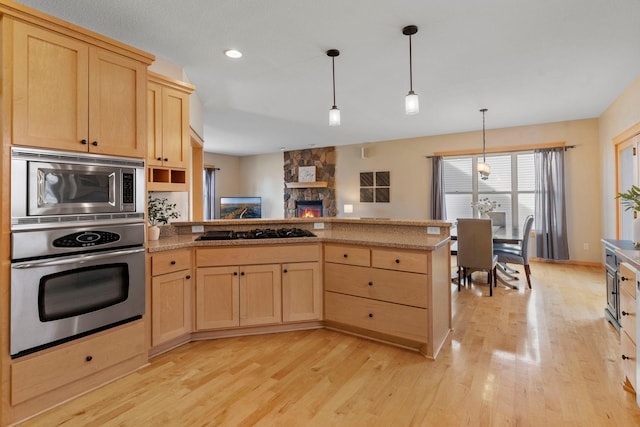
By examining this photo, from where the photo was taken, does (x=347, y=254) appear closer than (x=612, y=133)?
Yes

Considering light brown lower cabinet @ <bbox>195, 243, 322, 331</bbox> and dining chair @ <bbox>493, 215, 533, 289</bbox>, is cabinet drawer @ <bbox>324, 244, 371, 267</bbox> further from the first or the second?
Answer: dining chair @ <bbox>493, 215, 533, 289</bbox>

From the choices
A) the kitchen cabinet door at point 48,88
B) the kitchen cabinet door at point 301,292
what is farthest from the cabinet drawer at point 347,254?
the kitchen cabinet door at point 48,88

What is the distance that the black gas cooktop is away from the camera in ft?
9.23

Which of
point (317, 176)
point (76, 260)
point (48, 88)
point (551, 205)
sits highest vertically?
point (317, 176)

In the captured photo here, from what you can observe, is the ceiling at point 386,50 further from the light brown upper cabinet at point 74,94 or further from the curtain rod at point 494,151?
the curtain rod at point 494,151

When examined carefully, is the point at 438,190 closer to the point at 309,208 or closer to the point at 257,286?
the point at 309,208

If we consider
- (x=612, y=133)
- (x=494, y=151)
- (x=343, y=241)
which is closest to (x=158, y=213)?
(x=343, y=241)

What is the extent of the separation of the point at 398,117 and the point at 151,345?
15.7ft

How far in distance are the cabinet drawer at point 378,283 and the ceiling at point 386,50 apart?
1.97m

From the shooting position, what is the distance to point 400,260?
8.29 ft

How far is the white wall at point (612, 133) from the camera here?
400 cm

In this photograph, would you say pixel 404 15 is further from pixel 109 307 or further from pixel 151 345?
pixel 151 345

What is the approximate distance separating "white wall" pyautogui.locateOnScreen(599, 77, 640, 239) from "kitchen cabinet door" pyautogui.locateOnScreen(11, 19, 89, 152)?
5512 millimetres

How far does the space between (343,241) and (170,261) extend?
1385 millimetres
